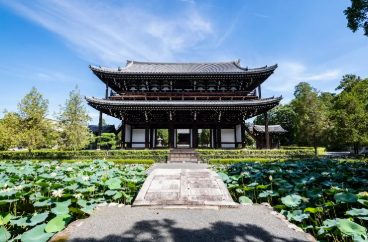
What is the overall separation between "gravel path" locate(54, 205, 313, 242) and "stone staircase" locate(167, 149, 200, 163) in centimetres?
1047

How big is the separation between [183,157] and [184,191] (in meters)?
9.89

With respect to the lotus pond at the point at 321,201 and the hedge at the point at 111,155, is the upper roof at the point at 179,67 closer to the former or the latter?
the hedge at the point at 111,155

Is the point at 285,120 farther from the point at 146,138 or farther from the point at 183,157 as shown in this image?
the point at 183,157

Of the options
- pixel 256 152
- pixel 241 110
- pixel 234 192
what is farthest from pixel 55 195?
pixel 241 110

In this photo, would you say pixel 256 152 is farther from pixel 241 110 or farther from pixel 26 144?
pixel 26 144

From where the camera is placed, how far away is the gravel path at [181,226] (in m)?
3.27

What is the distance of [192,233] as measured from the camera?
3449 mm

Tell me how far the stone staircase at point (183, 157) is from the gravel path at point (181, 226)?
10470mm

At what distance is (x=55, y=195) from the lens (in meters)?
4.00

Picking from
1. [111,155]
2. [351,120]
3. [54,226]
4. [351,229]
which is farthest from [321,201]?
[351,120]

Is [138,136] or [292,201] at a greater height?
[138,136]

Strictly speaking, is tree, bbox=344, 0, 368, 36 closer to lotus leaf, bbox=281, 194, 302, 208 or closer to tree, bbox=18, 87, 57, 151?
lotus leaf, bbox=281, 194, 302, 208

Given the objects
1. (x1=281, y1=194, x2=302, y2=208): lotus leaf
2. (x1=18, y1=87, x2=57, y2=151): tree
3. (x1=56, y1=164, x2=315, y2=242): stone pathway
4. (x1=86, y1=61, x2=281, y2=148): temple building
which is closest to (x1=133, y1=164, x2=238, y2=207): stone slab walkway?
(x1=56, y1=164, x2=315, y2=242): stone pathway

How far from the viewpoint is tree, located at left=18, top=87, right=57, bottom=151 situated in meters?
17.4
